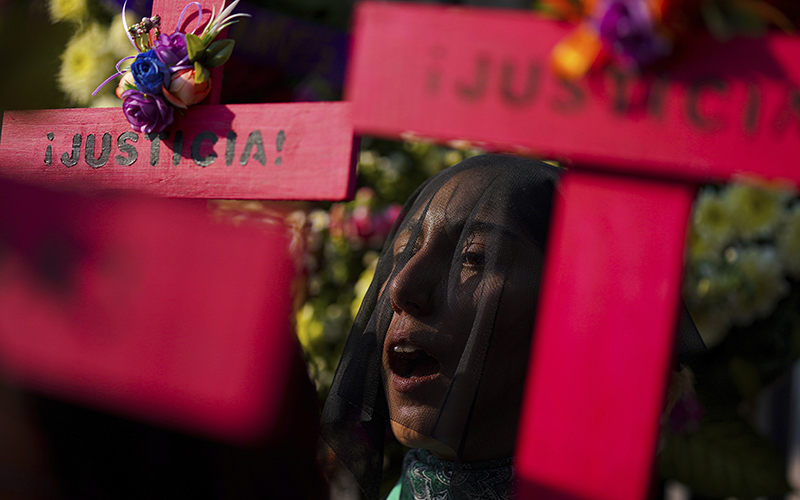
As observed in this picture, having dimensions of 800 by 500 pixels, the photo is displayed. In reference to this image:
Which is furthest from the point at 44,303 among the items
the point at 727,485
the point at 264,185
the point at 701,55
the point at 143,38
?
the point at 727,485

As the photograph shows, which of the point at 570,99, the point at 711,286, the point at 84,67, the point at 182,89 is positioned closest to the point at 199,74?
the point at 182,89

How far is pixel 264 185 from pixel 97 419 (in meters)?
0.40

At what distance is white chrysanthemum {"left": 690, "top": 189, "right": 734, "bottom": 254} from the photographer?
1.60 meters

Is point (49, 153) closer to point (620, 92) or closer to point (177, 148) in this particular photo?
point (177, 148)

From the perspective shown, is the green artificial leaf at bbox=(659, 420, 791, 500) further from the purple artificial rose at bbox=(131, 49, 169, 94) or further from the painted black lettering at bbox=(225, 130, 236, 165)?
the purple artificial rose at bbox=(131, 49, 169, 94)

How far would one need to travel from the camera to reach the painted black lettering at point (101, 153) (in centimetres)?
101

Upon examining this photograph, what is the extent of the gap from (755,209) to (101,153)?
158cm

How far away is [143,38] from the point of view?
1044 mm

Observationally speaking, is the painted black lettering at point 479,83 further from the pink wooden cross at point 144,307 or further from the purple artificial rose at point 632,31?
the pink wooden cross at point 144,307

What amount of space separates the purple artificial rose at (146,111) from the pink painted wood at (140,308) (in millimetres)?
275

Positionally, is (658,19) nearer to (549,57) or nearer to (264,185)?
(549,57)

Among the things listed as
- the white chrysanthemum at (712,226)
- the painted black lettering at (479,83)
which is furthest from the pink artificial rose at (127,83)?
the white chrysanthemum at (712,226)

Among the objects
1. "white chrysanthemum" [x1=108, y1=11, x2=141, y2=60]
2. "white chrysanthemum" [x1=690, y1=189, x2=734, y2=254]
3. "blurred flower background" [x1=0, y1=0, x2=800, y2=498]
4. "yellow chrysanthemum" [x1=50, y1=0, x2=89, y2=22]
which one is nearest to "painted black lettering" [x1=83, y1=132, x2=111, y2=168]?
"blurred flower background" [x1=0, y1=0, x2=800, y2=498]

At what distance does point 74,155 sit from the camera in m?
1.03
